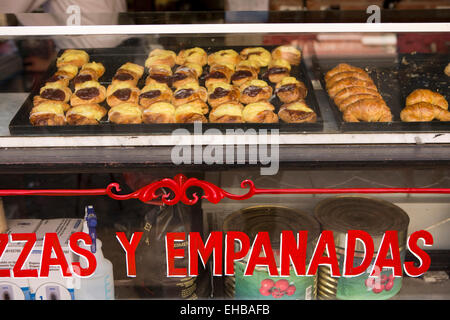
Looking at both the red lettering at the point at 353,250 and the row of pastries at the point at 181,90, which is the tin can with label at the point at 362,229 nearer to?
the red lettering at the point at 353,250

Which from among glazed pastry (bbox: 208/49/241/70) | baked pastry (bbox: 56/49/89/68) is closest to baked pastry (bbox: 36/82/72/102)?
baked pastry (bbox: 56/49/89/68)

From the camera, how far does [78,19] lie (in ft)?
6.56

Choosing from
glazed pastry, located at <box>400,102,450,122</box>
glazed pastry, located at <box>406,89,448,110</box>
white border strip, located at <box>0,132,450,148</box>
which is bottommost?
white border strip, located at <box>0,132,450,148</box>

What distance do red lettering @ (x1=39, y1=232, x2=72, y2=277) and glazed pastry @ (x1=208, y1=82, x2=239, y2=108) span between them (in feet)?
3.05

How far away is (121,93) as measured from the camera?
2.32m

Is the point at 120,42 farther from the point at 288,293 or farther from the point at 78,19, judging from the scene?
the point at 288,293

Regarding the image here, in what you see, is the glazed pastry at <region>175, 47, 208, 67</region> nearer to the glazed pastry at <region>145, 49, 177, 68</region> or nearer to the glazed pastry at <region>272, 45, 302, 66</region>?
the glazed pastry at <region>145, 49, 177, 68</region>

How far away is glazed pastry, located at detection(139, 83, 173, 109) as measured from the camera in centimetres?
229

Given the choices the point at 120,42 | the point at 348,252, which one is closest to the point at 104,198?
→ the point at 120,42

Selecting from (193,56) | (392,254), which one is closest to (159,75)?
(193,56)

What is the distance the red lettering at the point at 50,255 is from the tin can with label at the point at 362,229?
47.2 inches

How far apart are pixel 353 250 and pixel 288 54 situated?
1.10m

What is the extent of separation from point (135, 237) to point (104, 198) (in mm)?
1486

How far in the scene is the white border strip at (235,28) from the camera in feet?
5.82
